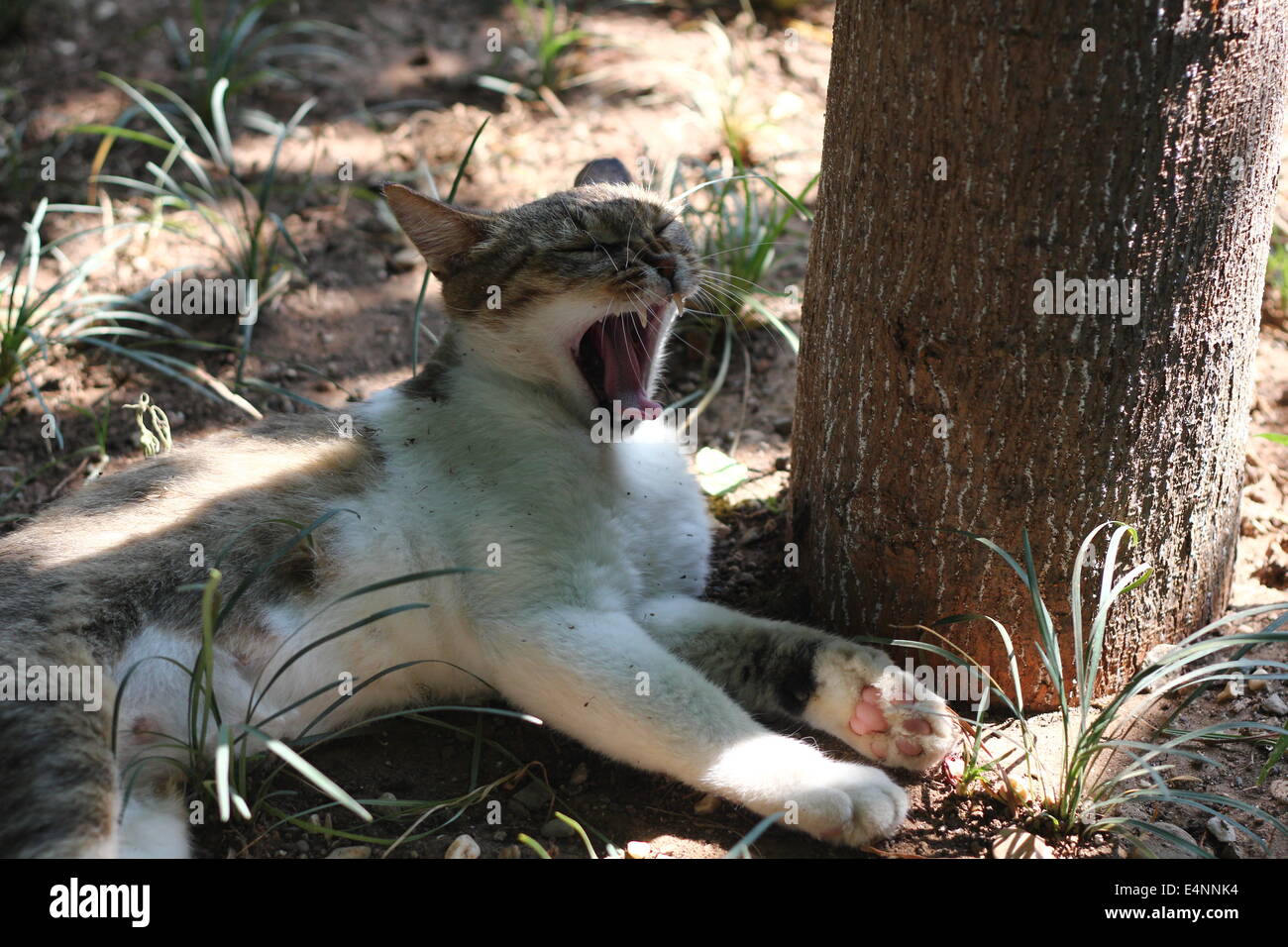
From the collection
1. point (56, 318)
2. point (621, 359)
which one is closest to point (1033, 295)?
point (621, 359)

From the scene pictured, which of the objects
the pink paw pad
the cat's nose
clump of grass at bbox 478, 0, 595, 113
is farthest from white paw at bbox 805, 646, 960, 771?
clump of grass at bbox 478, 0, 595, 113

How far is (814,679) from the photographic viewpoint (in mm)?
2557

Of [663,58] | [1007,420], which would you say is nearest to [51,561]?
[1007,420]

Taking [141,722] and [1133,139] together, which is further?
[141,722]

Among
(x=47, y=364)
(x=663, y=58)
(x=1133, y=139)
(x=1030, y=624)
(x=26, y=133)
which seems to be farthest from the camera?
(x=663, y=58)

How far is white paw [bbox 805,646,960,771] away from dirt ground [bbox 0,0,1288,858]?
0.09 metres

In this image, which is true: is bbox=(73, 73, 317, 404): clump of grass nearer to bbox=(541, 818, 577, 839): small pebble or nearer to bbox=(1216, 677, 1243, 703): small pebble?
bbox=(541, 818, 577, 839): small pebble

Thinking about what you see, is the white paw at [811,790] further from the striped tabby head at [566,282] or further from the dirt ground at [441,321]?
the striped tabby head at [566,282]

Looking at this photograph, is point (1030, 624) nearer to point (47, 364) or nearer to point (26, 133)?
point (47, 364)

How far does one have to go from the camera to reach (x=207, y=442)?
9.36ft

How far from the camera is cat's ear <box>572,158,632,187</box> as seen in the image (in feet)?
10.8

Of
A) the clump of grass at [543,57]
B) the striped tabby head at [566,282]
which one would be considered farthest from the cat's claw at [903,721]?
the clump of grass at [543,57]

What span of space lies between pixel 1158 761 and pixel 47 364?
150 inches

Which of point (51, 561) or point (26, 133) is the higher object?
point (26, 133)
